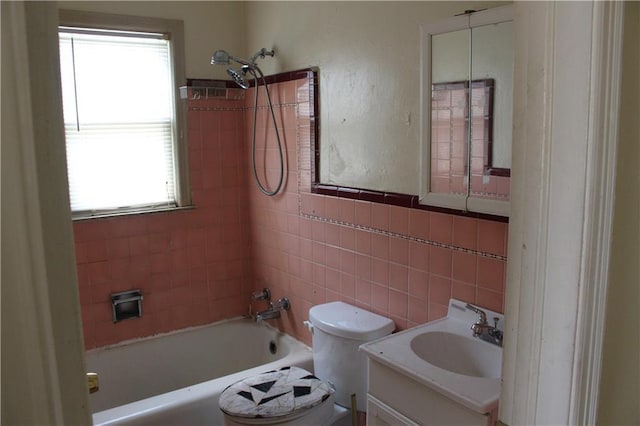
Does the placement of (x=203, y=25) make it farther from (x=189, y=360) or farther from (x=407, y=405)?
(x=407, y=405)

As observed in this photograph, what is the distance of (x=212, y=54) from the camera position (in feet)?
10.6

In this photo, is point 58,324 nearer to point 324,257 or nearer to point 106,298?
point 324,257

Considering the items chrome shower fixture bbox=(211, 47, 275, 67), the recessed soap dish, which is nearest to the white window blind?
chrome shower fixture bbox=(211, 47, 275, 67)

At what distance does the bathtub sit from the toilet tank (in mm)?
286

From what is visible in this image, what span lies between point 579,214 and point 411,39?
5.11ft

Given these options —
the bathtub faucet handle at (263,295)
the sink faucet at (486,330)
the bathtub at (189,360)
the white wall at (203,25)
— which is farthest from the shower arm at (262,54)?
the sink faucet at (486,330)

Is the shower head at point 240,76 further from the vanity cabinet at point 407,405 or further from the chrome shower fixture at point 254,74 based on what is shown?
the vanity cabinet at point 407,405

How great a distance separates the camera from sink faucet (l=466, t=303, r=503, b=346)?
1.94 meters

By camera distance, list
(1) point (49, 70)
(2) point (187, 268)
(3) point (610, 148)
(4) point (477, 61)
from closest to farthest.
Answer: (1) point (49, 70) < (3) point (610, 148) < (4) point (477, 61) < (2) point (187, 268)

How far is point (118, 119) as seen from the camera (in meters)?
3.05

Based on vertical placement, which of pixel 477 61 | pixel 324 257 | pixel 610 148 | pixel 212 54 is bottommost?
pixel 324 257

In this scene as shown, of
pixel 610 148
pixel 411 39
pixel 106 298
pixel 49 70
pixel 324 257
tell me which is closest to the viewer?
pixel 49 70

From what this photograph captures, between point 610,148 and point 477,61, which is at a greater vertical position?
point 477,61

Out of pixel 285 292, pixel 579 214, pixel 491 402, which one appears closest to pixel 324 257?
pixel 285 292
